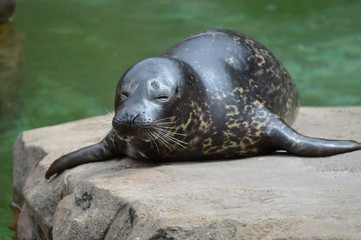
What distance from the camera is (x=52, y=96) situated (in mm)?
9188

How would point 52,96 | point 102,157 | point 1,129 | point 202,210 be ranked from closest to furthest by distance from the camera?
point 202,210 → point 102,157 → point 1,129 → point 52,96

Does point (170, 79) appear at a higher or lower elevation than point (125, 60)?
higher

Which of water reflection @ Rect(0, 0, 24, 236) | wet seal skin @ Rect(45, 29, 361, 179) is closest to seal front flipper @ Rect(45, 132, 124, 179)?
wet seal skin @ Rect(45, 29, 361, 179)

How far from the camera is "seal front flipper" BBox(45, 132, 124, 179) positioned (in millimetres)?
4699

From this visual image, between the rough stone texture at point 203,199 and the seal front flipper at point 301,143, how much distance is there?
0.25ft

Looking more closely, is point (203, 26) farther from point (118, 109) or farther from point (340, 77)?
point (118, 109)

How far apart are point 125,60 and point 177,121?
6209mm

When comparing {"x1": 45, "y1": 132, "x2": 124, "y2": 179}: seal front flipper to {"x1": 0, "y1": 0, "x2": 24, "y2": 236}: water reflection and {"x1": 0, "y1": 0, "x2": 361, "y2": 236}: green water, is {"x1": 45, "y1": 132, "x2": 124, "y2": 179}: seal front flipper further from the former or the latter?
{"x1": 0, "y1": 0, "x2": 361, "y2": 236}: green water

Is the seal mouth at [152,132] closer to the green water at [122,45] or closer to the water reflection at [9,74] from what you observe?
the water reflection at [9,74]

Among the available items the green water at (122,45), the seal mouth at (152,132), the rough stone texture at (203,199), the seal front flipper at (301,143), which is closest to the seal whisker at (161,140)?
the seal mouth at (152,132)

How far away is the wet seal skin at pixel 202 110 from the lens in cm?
408

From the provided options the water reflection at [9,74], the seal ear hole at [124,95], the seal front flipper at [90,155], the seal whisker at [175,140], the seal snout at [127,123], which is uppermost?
the seal ear hole at [124,95]

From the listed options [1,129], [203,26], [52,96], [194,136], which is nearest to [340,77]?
[203,26]

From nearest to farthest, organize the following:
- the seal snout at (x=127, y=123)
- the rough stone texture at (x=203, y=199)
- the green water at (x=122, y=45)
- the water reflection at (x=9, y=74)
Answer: the rough stone texture at (x=203, y=199) < the seal snout at (x=127, y=123) < the water reflection at (x=9, y=74) < the green water at (x=122, y=45)
